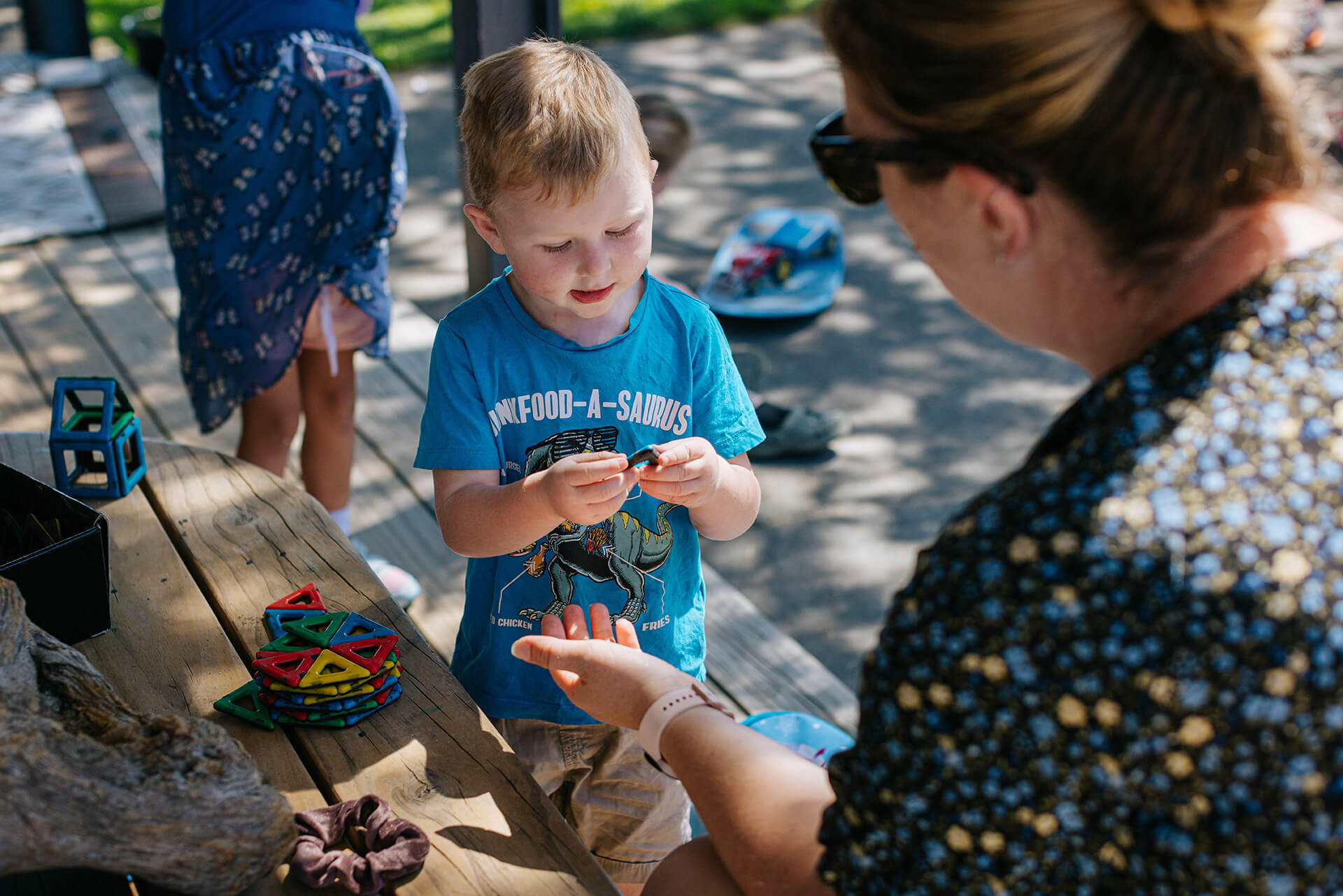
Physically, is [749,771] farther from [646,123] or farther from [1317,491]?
[646,123]

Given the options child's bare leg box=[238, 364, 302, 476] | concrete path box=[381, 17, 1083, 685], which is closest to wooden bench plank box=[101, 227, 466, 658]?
child's bare leg box=[238, 364, 302, 476]

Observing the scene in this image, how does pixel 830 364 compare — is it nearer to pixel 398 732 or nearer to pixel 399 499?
pixel 399 499

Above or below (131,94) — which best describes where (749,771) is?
above

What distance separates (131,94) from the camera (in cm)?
670

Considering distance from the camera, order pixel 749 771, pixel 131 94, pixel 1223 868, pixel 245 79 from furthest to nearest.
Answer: pixel 131 94 < pixel 245 79 < pixel 749 771 < pixel 1223 868

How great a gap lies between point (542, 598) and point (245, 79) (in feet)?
4.80

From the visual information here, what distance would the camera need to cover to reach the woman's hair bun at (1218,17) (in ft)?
2.95

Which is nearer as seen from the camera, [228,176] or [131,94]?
[228,176]

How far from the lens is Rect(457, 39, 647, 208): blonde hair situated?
1.51 metres

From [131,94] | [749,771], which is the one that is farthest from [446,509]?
[131,94]

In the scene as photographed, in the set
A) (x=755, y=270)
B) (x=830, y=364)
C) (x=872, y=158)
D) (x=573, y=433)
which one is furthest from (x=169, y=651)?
(x=755, y=270)

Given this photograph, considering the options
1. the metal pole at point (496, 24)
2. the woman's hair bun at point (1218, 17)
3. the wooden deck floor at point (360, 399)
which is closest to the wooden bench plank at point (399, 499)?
the wooden deck floor at point (360, 399)

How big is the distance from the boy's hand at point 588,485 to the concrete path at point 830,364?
94cm

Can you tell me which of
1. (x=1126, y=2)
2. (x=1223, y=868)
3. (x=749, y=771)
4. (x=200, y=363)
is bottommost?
(x=200, y=363)
